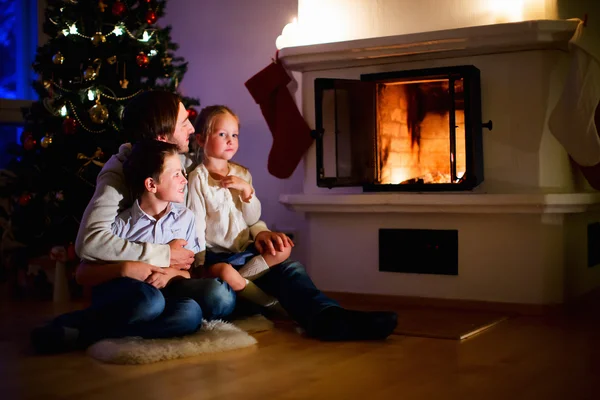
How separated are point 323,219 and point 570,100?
1051 millimetres

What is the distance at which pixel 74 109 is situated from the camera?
320cm

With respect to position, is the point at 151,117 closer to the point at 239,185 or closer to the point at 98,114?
the point at 239,185

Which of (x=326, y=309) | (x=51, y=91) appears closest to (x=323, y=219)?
(x=326, y=309)

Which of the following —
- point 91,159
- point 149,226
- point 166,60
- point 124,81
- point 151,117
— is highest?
point 166,60

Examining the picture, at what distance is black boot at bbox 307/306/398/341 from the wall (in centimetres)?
146

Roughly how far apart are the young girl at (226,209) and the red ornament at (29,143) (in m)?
0.92

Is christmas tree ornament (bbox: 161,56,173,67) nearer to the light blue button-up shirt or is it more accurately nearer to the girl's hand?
the girl's hand

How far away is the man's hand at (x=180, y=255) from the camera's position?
2.23 metres

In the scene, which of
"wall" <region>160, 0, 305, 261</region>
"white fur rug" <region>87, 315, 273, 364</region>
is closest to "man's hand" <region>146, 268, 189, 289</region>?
"white fur rug" <region>87, 315, 273, 364</region>

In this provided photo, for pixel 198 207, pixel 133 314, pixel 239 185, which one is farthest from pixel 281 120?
pixel 133 314

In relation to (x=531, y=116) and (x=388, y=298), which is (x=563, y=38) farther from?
(x=388, y=298)

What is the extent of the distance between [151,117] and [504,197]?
1.25 metres

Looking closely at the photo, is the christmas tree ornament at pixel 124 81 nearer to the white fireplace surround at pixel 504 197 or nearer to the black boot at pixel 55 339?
the white fireplace surround at pixel 504 197

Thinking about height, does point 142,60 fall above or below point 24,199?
above
